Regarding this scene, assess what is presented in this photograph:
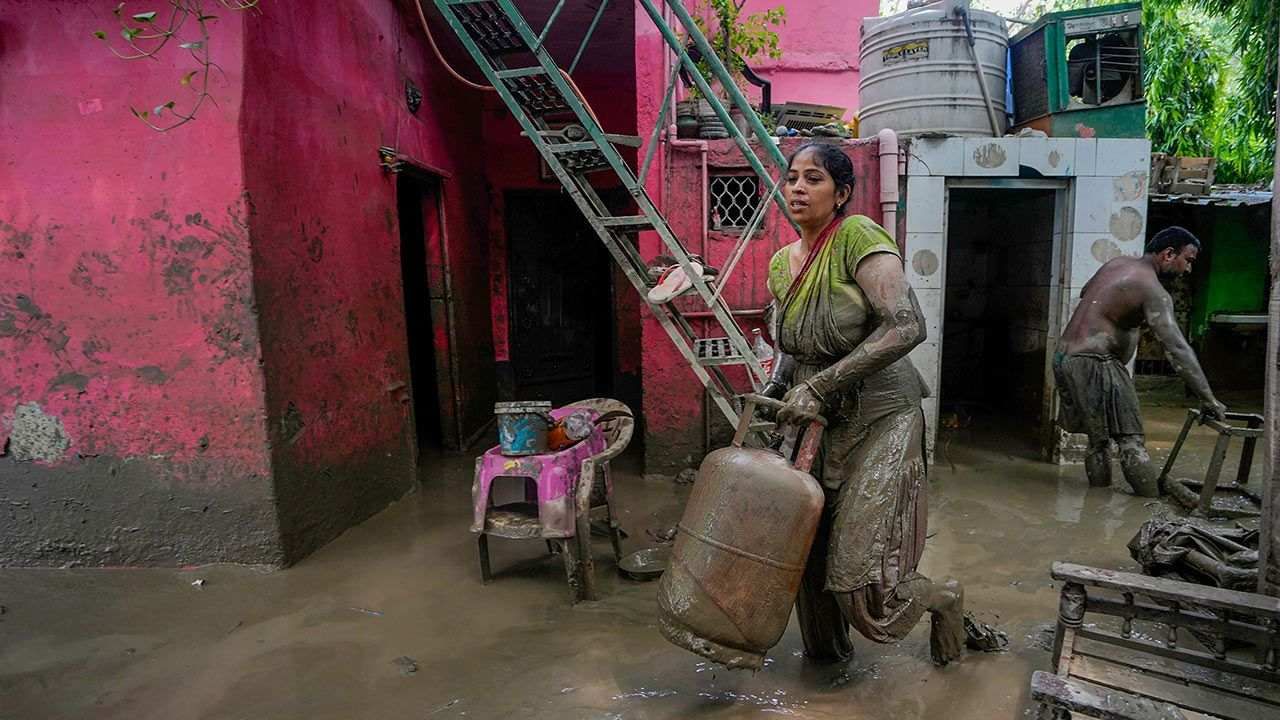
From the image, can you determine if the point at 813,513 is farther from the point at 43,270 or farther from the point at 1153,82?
the point at 1153,82

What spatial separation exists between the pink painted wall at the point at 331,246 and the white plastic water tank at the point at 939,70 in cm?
436

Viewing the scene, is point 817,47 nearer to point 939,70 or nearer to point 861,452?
point 939,70

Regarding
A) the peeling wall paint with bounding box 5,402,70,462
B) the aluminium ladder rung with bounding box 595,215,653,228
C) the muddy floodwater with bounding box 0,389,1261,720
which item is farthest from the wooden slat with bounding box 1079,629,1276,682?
the peeling wall paint with bounding box 5,402,70,462

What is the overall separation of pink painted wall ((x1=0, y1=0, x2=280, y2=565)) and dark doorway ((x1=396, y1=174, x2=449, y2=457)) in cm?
283

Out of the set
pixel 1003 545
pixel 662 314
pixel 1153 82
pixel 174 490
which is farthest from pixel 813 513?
pixel 1153 82

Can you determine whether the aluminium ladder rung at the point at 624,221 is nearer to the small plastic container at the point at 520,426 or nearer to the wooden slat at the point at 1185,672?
the small plastic container at the point at 520,426

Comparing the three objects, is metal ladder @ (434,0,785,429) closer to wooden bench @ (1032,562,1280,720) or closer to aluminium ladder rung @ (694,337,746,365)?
aluminium ladder rung @ (694,337,746,365)

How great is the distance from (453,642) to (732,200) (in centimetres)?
416

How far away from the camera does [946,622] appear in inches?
110

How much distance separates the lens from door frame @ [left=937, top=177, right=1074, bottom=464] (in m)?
5.71

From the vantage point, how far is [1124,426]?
201 inches

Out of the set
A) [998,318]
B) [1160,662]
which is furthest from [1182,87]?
[1160,662]

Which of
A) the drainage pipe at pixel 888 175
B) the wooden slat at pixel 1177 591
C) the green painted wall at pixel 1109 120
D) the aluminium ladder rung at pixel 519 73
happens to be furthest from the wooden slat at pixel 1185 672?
the green painted wall at pixel 1109 120

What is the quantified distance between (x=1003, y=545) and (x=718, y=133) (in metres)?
3.85
